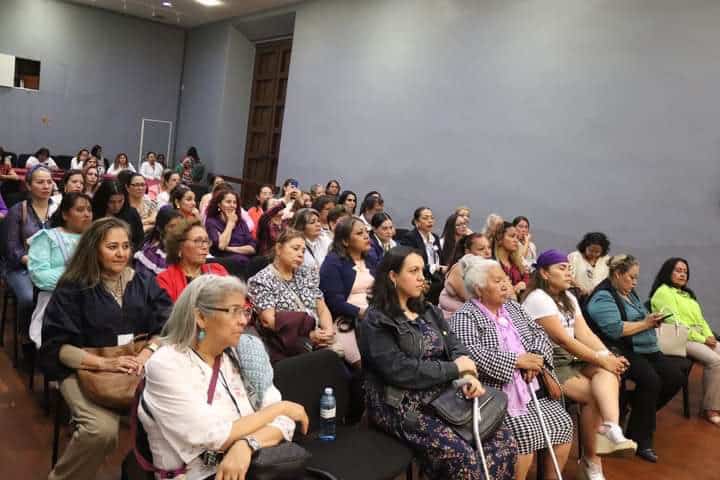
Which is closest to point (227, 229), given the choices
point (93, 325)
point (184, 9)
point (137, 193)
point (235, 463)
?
point (137, 193)

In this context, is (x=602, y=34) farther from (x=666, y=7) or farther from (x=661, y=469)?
(x=661, y=469)

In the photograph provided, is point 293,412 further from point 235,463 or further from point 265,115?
point 265,115

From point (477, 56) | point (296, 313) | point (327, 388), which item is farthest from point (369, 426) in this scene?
point (477, 56)

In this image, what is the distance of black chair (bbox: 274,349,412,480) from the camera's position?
2.39 metres

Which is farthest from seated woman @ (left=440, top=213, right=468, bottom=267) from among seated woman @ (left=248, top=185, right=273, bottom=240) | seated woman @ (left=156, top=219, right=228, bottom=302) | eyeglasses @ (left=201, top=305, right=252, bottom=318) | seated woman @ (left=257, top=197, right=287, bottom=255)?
eyeglasses @ (left=201, top=305, right=252, bottom=318)

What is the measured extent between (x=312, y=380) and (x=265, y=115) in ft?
39.7

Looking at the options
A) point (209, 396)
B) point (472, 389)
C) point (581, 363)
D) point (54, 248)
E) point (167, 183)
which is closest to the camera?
point (209, 396)

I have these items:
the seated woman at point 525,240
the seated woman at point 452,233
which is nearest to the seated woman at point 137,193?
the seated woman at point 452,233

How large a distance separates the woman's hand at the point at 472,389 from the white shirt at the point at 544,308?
100 cm

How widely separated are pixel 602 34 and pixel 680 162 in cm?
179

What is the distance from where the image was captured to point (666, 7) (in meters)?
6.69

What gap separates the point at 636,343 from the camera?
4.22m

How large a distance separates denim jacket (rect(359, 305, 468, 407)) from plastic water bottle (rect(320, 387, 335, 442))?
24cm

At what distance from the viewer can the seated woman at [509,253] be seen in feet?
16.4
